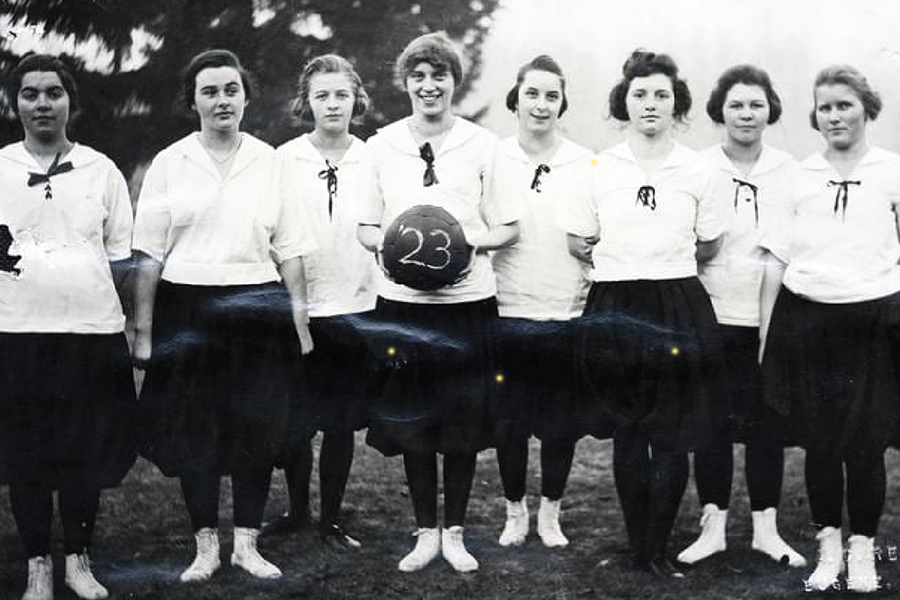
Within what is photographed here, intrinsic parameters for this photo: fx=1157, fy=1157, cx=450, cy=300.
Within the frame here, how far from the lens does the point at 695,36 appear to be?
404cm

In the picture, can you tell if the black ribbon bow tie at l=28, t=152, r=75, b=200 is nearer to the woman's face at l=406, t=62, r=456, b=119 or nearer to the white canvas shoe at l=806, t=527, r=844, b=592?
the woman's face at l=406, t=62, r=456, b=119

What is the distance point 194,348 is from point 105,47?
1.15 m

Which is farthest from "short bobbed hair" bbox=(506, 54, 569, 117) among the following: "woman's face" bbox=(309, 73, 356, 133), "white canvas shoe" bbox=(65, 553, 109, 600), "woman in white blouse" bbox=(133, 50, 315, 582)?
"white canvas shoe" bbox=(65, 553, 109, 600)

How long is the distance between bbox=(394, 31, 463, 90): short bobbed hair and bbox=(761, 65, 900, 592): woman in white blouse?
1.24 meters

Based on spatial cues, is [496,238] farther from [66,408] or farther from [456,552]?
[66,408]

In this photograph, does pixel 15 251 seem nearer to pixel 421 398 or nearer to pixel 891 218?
pixel 421 398

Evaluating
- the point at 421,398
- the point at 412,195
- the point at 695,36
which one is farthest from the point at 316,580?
the point at 695,36

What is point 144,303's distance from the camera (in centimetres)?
393

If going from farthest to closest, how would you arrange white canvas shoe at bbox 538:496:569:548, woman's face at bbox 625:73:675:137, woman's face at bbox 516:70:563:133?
white canvas shoe at bbox 538:496:569:548, woman's face at bbox 516:70:563:133, woman's face at bbox 625:73:675:137

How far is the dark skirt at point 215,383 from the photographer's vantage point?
3902 mm

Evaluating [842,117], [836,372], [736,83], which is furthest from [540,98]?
[836,372]

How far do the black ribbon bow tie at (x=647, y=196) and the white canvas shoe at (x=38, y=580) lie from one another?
231cm

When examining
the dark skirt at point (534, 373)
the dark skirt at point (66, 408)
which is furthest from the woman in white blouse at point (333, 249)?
the dark skirt at point (66, 408)

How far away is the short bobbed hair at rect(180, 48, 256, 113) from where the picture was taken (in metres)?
3.95
